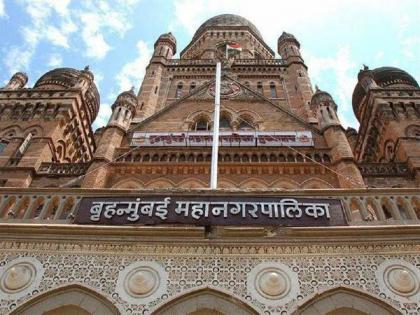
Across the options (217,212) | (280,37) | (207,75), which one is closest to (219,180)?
(217,212)

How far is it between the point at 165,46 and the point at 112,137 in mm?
14919

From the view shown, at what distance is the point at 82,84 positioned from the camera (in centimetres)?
1936

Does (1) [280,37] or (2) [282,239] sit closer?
(2) [282,239]

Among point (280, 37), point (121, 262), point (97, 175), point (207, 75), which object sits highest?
point (280, 37)

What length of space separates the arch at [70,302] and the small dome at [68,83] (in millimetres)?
15095

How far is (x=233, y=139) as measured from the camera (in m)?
15.7

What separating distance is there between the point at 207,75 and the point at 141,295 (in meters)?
20.8

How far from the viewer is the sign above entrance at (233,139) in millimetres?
15586

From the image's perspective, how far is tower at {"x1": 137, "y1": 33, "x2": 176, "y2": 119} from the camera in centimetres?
2166

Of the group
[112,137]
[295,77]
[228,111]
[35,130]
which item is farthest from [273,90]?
[35,130]

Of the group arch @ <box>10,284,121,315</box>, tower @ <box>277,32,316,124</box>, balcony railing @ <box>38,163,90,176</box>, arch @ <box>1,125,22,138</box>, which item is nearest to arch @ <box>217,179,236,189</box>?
balcony railing @ <box>38,163,90,176</box>

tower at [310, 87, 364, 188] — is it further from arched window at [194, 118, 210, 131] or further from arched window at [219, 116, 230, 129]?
arched window at [194, 118, 210, 131]

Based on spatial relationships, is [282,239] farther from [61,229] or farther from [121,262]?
[61,229]

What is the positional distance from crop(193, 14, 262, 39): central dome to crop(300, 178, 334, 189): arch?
2403 centimetres
